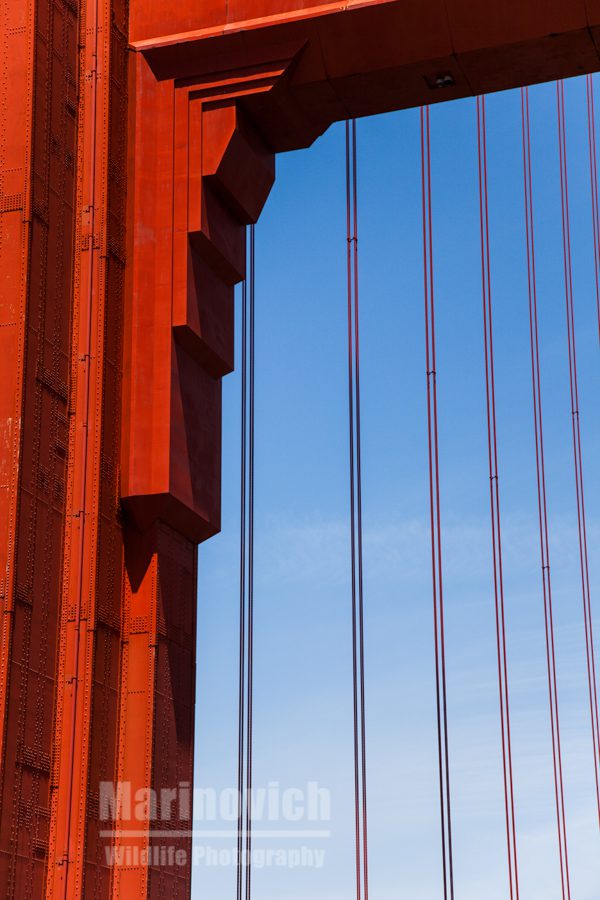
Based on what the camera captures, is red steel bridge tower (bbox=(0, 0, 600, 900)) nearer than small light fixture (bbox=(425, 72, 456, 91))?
Yes

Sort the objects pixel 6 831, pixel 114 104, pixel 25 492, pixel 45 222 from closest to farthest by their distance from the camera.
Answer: pixel 6 831 → pixel 25 492 → pixel 45 222 → pixel 114 104

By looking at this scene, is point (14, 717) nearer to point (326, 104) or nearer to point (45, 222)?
point (45, 222)

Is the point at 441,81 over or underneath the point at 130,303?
over

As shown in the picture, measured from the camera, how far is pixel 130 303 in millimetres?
14227

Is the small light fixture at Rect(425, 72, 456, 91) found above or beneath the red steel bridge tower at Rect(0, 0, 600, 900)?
above

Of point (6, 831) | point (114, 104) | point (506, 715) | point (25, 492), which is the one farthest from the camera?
point (506, 715)

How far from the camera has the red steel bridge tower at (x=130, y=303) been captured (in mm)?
12602

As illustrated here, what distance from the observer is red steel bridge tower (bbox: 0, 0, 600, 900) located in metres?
12.6

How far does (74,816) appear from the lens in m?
12.4

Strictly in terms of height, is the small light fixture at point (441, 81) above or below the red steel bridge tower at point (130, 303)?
above

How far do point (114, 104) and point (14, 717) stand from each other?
5839mm

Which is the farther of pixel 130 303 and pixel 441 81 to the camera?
pixel 441 81

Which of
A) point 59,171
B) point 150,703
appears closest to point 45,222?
point 59,171

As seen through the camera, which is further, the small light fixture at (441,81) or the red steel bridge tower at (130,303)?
the small light fixture at (441,81)
